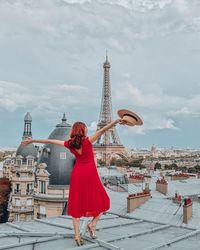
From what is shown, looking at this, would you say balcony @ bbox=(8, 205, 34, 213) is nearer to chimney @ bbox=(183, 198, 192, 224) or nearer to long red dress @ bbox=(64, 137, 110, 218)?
chimney @ bbox=(183, 198, 192, 224)

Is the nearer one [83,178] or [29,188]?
[83,178]

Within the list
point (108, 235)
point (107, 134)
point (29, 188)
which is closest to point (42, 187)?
point (29, 188)

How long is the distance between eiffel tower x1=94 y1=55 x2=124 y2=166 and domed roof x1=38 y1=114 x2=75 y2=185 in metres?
109

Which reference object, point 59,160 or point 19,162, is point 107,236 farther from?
point 19,162

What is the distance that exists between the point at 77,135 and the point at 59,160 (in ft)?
69.9

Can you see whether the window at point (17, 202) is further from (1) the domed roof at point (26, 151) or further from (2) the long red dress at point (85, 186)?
(2) the long red dress at point (85, 186)

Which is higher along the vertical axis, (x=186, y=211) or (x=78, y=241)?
(x=78, y=241)

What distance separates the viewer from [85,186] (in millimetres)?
7109

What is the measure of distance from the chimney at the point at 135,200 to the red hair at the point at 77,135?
1346 centimetres

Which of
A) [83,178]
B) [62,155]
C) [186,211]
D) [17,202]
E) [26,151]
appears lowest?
[17,202]

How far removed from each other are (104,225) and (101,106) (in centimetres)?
13704

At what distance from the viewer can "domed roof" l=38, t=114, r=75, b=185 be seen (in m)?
27.8

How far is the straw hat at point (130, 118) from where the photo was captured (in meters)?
6.93

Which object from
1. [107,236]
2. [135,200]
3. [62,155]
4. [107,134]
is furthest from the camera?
[107,134]
